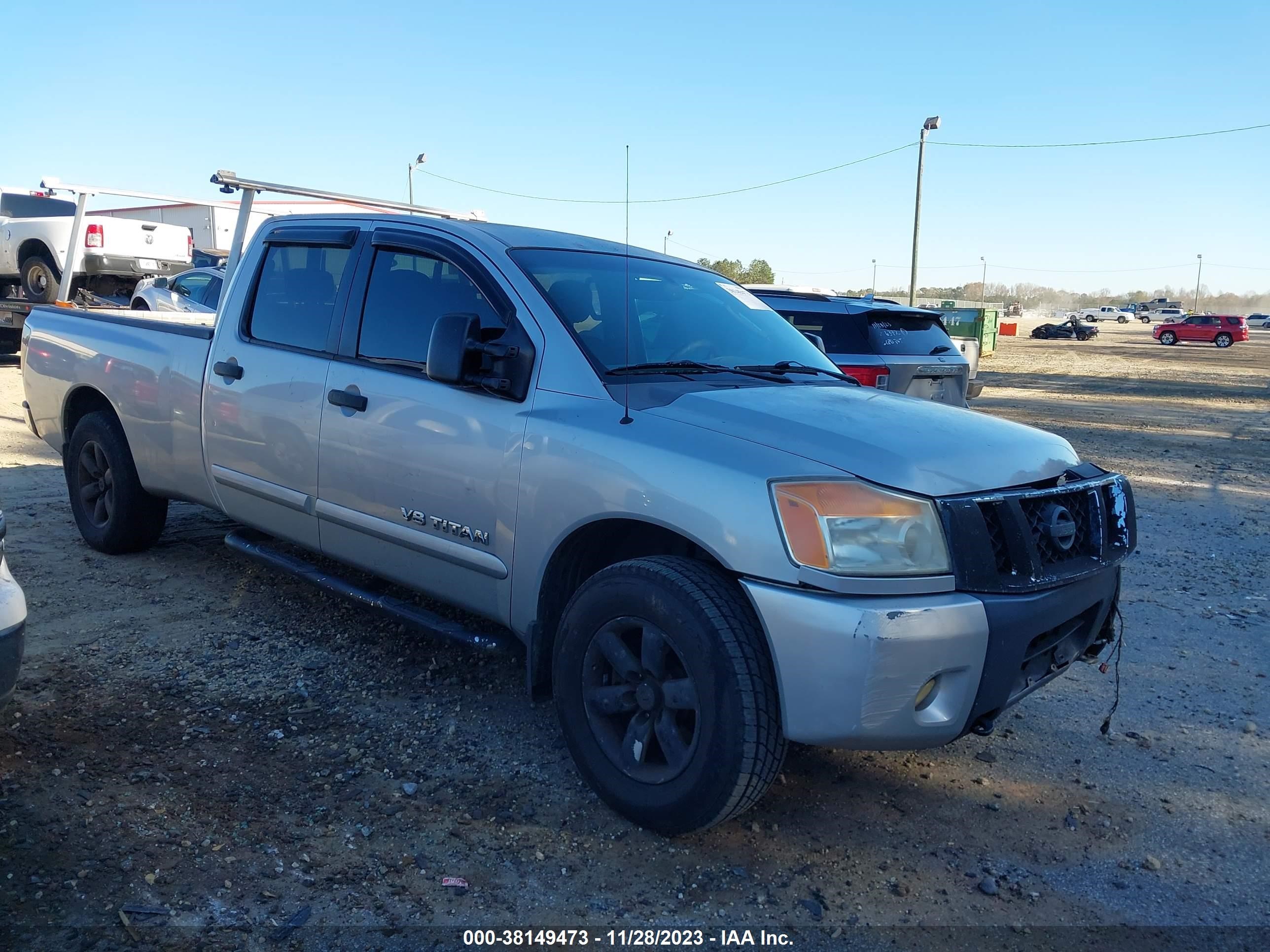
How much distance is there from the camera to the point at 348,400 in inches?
150

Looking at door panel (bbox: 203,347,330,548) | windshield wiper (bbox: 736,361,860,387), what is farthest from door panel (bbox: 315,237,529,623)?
windshield wiper (bbox: 736,361,860,387)

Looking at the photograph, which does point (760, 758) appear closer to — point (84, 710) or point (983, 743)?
point (983, 743)

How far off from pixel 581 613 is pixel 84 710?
6.62ft

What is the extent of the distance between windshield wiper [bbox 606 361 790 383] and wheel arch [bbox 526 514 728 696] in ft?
1.82

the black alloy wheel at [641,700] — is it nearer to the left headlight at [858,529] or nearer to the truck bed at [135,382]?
the left headlight at [858,529]

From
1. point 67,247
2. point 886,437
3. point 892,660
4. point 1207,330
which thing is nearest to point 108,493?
point 886,437

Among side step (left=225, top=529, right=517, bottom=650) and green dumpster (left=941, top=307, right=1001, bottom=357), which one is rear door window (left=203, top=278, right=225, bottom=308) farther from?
green dumpster (left=941, top=307, right=1001, bottom=357)

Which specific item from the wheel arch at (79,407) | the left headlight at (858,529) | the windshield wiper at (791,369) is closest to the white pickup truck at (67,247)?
the wheel arch at (79,407)

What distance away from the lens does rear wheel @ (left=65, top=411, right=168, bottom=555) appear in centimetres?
520

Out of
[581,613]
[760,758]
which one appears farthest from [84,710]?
[760,758]

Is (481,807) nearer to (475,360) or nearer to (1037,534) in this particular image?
(475,360)

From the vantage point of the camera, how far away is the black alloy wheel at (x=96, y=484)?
17.4ft

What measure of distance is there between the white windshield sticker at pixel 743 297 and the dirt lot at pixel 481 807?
192cm

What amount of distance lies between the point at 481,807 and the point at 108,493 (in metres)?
3.43
